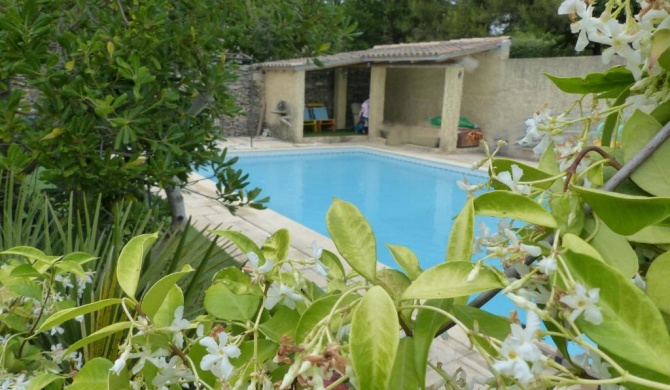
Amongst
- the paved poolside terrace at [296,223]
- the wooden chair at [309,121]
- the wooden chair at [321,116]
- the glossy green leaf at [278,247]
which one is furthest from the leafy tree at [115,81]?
the wooden chair at [321,116]

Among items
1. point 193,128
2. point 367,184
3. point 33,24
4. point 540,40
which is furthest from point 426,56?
point 33,24

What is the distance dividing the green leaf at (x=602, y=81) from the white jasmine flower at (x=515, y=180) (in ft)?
0.67

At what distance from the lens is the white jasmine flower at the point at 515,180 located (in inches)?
24.5

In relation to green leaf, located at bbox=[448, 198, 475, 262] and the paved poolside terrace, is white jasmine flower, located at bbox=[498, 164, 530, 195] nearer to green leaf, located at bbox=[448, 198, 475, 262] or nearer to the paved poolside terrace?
green leaf, located at bbox=[448, 198, 475, 262]

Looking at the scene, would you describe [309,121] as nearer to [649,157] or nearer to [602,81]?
[602,81]

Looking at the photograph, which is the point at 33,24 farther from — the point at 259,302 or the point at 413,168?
the point at 413,168

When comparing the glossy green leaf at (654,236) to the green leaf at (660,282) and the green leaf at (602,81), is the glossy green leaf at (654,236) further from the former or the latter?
the green leaf at (602,81)

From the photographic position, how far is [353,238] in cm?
61

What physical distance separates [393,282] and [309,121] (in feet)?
60.1

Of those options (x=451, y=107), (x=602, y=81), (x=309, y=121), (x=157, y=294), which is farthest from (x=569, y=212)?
(x=309, y=121)

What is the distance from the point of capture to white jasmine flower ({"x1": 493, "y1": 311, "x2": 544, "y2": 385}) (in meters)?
0.41

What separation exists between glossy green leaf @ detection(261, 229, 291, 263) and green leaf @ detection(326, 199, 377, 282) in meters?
0.12

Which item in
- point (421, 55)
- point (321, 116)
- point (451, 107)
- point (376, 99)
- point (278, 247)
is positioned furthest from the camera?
point (321, 116)

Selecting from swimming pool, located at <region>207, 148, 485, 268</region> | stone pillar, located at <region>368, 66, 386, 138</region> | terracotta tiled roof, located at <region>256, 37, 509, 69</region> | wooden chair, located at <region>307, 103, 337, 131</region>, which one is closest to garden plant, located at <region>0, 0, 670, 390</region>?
swimming pool, located at <region>207, 148, 485, 268</region>
